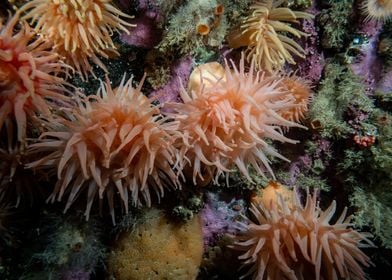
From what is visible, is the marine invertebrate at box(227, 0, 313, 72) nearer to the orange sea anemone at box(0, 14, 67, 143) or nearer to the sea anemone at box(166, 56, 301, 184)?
the sea anemone at box(166, 56, 301, 184)

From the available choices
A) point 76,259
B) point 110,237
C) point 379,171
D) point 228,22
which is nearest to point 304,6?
Result: point 228,22

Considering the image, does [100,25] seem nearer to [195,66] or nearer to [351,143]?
[195,66]

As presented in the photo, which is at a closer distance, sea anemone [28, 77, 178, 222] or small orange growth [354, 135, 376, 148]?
sea anemone [28, 77, 178, 222]

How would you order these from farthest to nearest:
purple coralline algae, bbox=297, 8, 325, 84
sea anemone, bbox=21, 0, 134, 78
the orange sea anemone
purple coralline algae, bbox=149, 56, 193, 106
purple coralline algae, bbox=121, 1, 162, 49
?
1. purple coralline algae, bbox=297, 8, 325, 84
2. purple coralline algae, bbox=149, 56, 193, 106
3. purple coralline algae, bbox=121, 1, 162, 49
4. sea anemone, bbox=21, 0, 134, 78
5. the orange sea anemone

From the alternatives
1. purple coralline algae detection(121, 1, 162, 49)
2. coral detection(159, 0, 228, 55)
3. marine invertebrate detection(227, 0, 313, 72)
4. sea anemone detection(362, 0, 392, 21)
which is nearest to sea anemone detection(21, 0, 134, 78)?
purple coralline algae detection(121, 1, 162, 49)

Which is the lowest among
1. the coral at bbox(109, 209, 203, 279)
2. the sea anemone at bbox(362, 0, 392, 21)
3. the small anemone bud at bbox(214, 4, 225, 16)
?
the coral at bbox(109, 209, 203, 279)

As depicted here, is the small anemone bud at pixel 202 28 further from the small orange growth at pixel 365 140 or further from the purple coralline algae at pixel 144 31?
the small orange growth at pixel 365 140

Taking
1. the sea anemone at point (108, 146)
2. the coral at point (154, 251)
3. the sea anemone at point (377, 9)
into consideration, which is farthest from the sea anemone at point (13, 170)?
Answer: the sea anemone at point (377, 9)
